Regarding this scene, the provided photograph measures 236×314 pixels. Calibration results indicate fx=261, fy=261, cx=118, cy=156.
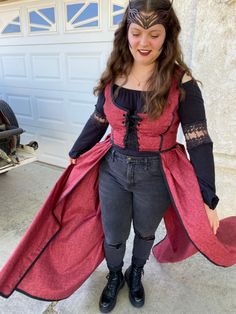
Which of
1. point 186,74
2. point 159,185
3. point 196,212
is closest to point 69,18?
point 186,74

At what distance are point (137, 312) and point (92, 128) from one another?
990 mm

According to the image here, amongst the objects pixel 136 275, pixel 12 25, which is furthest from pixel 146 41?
pixel 12 25

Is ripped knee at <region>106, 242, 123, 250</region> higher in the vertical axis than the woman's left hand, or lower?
lower

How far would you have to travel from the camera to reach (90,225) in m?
1.39

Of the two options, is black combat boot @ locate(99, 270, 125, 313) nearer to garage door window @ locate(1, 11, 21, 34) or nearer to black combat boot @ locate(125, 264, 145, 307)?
black combat boot @ locate(125, 264, 145, 307)

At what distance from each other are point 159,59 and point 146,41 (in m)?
0.11

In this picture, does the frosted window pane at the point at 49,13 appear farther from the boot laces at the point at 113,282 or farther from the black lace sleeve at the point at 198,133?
the boot laces at the point at 113,282

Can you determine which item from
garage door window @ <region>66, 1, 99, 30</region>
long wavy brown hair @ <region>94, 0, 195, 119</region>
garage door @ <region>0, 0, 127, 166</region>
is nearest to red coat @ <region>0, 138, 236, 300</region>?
long wavy brown hair @ <region>94, 0, 195, 119</region>

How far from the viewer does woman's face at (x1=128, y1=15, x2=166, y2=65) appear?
3.04 ft

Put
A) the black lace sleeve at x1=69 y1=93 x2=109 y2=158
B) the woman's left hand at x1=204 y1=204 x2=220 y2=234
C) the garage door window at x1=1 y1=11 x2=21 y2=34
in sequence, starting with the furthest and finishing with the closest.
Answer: the garage door window at x1=1 y1=11 x2=21 y2=34, the black lace sleeve at x1=69 y1=93 x2=109 y2=158, the woman's left hand at x1=204 y1=204 x2=220 y2=234

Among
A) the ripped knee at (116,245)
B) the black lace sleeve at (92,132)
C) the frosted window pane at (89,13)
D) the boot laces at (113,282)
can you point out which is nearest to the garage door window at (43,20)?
the frosted window pane at (89,13)

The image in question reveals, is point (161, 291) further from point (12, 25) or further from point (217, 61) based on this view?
point (12, 25)

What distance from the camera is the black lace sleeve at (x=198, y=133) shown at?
96 centimetres

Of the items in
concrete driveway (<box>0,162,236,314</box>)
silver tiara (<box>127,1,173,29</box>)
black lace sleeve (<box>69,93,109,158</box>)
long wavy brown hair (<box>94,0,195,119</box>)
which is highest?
silver tiara (<box>127,1,173,29</box>)
